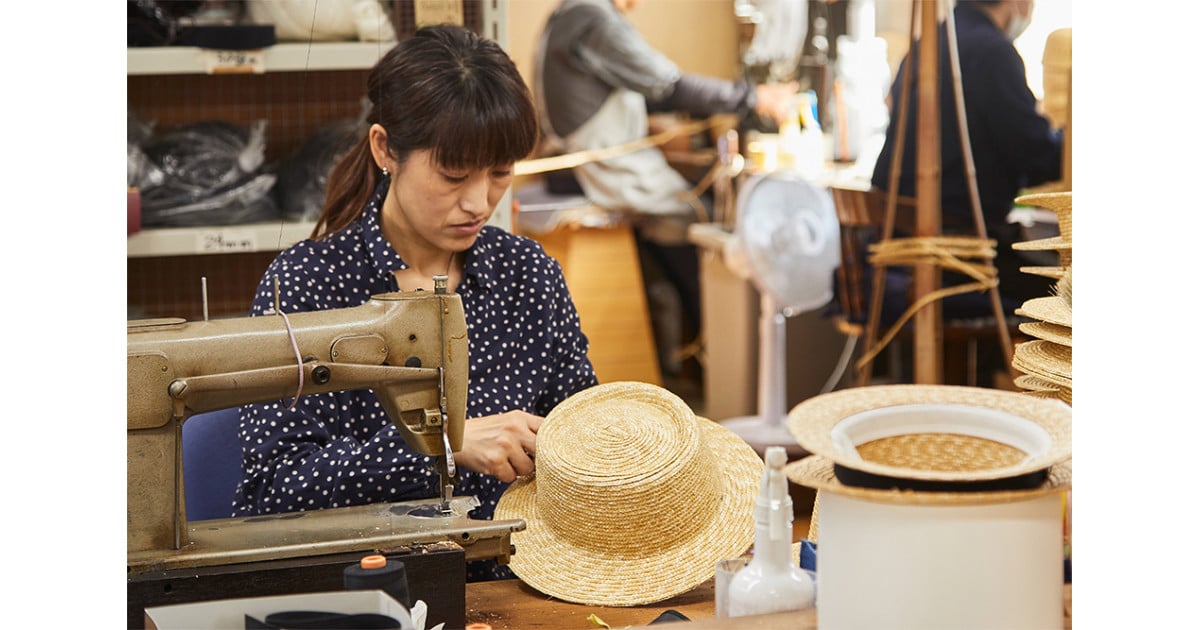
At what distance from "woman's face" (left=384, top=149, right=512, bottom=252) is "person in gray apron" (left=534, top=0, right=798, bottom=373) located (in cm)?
191

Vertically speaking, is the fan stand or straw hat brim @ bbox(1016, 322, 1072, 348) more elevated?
straw hat brim @ bbox(1016, 322, 1072, 348)

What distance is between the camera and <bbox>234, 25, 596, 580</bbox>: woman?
1.61m

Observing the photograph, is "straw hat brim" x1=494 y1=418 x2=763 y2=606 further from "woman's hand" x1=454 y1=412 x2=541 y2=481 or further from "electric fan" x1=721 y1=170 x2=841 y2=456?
"electric fan" x1=721 y1=170 x2=841 y2=456

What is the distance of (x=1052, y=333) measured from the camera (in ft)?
4.36

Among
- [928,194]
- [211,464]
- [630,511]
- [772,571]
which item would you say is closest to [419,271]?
[211,464]

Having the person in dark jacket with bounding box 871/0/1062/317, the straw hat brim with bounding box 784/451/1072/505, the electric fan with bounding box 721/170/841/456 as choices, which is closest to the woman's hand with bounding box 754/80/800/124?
the electric fan with bounding box 721/170/841/456

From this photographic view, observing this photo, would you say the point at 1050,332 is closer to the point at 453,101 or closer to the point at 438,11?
the point at 453,101

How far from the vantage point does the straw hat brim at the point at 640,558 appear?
1.43m

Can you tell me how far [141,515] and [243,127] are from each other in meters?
1.02

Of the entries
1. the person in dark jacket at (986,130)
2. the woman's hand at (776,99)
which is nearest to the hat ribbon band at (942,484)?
the person in dark jacket at (986,130)

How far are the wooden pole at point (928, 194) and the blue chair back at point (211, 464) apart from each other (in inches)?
61.6

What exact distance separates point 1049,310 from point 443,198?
80 centimetres
